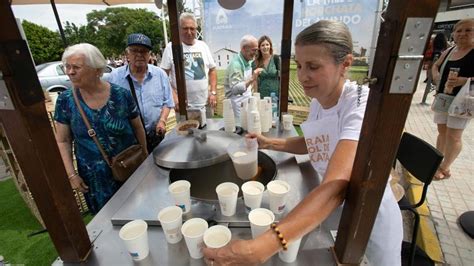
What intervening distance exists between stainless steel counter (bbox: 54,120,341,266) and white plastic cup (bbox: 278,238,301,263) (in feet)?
0.07

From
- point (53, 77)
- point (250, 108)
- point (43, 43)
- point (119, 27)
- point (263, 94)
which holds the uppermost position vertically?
point (119, 27)

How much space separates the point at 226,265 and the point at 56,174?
631 mm

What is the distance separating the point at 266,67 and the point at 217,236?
4.01 meters

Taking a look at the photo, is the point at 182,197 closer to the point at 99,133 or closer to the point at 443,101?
the point at 99,133

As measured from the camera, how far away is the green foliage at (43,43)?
22.6m

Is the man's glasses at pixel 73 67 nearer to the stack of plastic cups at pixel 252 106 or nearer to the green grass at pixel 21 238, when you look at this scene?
the stack of plastic cups at pixel 252 106

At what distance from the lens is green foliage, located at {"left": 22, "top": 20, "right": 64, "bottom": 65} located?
22.6m

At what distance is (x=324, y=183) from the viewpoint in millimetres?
862

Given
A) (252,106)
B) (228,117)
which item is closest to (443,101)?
(252,106)

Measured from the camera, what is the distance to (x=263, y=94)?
4.64m

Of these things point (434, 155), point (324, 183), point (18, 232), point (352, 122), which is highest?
point (352, 122)

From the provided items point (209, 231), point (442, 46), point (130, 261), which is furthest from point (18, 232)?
point (442, 46)

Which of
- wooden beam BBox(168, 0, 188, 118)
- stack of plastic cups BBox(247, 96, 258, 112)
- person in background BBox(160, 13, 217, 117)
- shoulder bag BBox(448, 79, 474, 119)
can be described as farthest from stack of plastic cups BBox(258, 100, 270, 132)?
shoulder bag BBox(448, 79, 474, 119)

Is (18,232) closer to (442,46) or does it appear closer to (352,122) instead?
(352,122)
